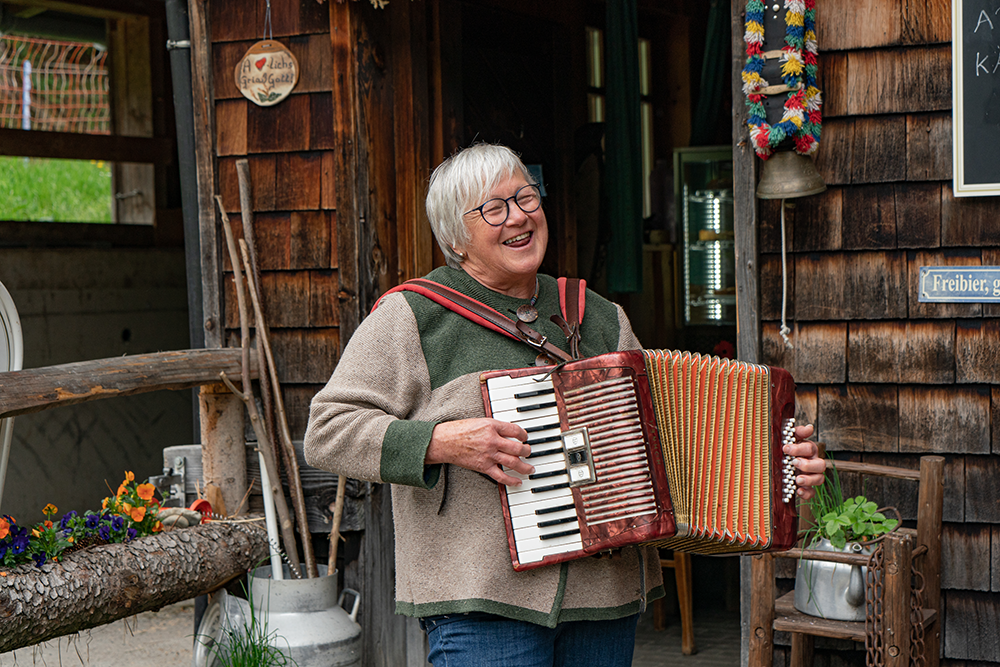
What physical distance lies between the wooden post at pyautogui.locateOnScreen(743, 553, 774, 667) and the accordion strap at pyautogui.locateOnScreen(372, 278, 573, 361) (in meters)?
1.24

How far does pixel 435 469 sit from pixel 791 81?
1.64 metres

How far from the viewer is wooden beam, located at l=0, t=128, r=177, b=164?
6.01m

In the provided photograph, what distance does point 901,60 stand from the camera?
3031 mm

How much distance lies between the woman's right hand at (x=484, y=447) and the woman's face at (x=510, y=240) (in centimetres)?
33

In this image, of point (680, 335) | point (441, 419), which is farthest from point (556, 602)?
point (680, 335)

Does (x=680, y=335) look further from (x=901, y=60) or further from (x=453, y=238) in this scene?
(x=453, y=238)

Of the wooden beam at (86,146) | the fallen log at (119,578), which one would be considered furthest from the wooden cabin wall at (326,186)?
the wooden beam at (86,146)

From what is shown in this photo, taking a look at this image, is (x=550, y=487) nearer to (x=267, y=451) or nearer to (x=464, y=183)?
(x=464, y=183)

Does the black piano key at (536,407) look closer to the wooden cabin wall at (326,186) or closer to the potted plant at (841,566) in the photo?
the potted plant at (841,566)

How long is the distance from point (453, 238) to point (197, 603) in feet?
7.21

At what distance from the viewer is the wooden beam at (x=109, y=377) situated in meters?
2.86

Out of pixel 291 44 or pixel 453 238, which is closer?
pixel 453 238

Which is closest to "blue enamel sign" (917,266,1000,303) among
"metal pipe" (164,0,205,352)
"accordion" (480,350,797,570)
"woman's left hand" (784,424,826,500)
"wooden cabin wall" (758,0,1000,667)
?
"wooden cabin wall" (758,0,1000,667)

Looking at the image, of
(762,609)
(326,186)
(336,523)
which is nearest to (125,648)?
(336,523)
